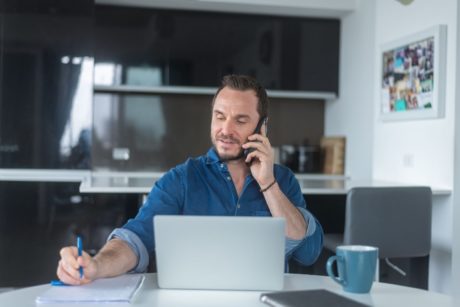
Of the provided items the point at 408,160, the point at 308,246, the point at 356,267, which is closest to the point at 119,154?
the point at 408,160

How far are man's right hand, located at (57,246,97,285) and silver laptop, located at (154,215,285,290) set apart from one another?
148mm

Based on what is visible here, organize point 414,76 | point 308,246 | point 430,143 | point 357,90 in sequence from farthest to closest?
1. point 357,90
2. point 414,76
3. point 430,143
4. point 308,246

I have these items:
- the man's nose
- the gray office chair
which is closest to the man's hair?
the man's nose

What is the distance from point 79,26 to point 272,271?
3127 millimetres

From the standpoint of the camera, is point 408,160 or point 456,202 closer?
point 456,202

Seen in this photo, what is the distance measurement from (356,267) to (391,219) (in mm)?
1384

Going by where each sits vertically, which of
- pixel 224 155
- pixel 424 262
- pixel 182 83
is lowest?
pixel 424 262

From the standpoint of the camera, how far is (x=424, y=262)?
112 inches

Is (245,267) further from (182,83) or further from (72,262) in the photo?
(182,83)

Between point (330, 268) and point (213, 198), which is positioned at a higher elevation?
point (213, 198)

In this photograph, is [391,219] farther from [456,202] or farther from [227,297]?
[227,297]

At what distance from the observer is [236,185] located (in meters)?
1.67

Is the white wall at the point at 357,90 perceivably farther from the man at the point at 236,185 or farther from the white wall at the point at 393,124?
the man at the point at 236,185

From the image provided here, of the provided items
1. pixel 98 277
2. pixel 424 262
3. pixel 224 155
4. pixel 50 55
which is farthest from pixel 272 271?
pixel 50 55
